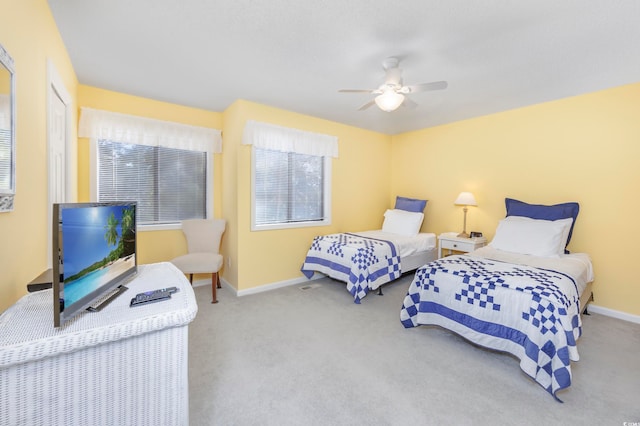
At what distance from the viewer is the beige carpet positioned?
1.58m

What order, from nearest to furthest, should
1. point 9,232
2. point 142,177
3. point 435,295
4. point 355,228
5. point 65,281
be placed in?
point 65,281 → point 9,232 → point 435,295 → point 142,177 → point 355,228

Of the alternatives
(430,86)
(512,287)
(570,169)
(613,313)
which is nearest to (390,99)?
(430,86)

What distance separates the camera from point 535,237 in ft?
9.48

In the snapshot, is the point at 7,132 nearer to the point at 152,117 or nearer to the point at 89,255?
the point at 89,255

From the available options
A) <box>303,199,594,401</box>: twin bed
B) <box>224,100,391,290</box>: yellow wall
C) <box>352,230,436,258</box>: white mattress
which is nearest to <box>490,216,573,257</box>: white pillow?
<box>303,199,594,401</box>: twin bed

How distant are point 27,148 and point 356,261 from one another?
2790 mm

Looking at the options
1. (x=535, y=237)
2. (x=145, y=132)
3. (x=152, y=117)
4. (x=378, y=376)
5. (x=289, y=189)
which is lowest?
(x=378, y=376)

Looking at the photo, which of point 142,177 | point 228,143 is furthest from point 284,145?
point 142,177

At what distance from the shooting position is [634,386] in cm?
183

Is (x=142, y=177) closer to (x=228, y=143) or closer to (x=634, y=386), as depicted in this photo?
(x=228, y=143)

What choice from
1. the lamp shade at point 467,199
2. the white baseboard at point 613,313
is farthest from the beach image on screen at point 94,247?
the white baseboard at point 613,313

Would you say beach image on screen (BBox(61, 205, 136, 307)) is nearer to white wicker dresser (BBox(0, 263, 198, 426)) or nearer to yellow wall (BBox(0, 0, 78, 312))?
white wicker dresser (BBox(0, 263, 198, 426))

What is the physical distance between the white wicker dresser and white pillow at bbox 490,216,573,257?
10.6 ft

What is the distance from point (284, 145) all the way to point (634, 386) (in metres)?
3.83
